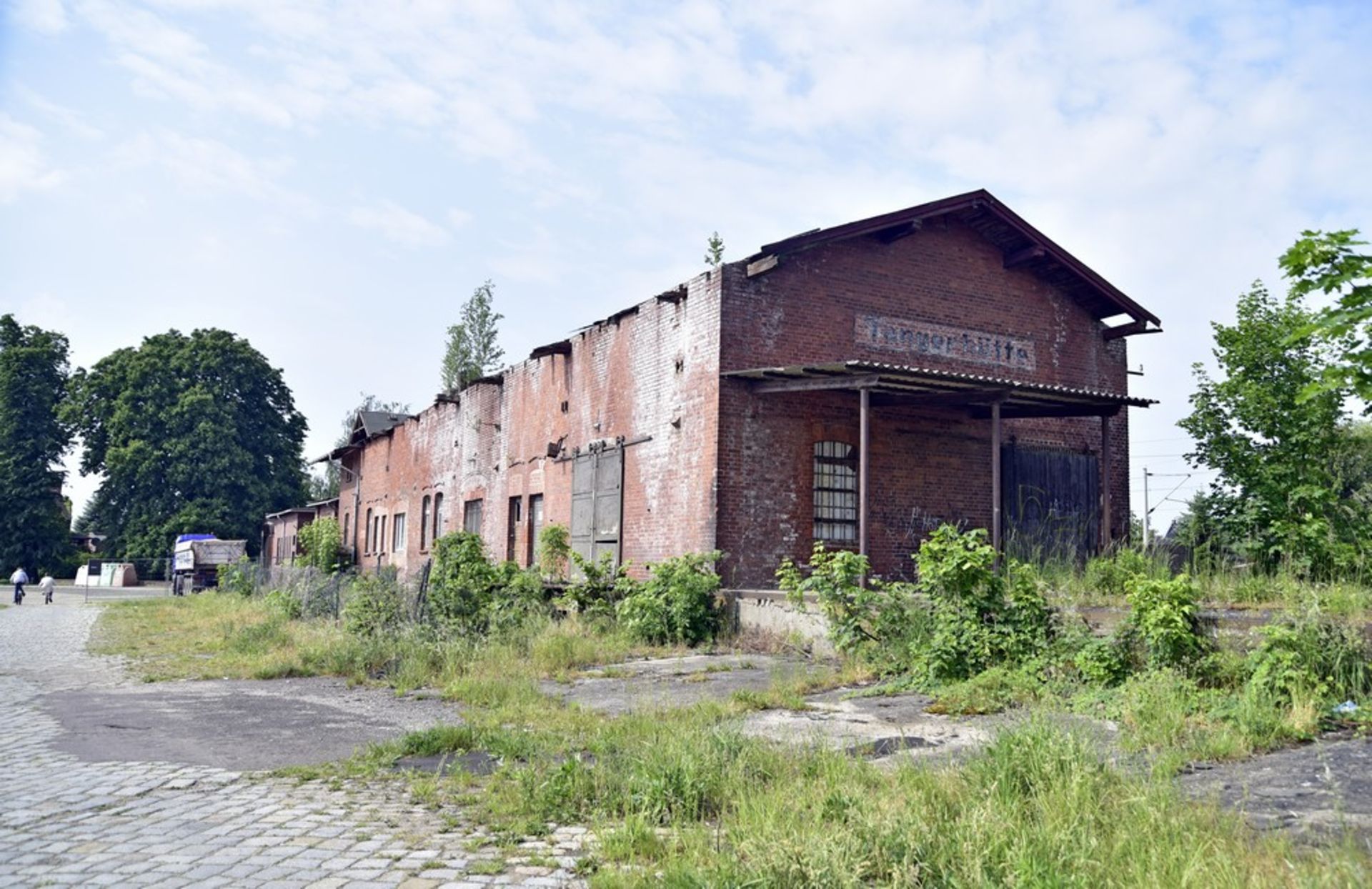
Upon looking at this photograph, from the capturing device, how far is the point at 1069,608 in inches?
362

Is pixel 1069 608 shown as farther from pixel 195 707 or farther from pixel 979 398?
pixel 195 707

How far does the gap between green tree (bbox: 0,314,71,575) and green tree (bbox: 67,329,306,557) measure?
1730 mm

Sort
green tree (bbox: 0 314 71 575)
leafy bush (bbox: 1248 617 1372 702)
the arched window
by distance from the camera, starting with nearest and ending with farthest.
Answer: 1. leafy bush (bbox: 1248 617 1372 702)
2. the arched window
3. green tree (bbox: 0 314 71 575)

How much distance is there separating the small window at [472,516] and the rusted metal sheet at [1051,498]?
13.0m

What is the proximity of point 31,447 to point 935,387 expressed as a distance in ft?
167

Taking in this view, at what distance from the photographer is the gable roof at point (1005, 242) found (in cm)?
1580

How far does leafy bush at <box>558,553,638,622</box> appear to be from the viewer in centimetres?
1497

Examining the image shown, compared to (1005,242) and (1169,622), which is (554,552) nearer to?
(1005,242)

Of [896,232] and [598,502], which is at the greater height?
[896,232]

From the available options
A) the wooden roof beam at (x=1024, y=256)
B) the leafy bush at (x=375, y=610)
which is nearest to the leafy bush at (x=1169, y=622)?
the leafy bush at (x=375, y=610)

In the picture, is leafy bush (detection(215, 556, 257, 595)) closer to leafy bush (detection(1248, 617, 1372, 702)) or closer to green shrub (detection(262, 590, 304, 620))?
green shrub (detection(262, 590, 304, 620))

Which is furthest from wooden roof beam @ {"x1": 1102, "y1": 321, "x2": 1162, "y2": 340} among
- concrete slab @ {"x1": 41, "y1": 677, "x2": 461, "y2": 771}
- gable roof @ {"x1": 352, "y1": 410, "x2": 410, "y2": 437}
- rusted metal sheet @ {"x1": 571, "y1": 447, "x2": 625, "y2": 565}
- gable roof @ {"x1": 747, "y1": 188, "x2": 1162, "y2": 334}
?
gable roof @ {"x1": 352, "y1": 410, "x2": 410, "y2": 437}

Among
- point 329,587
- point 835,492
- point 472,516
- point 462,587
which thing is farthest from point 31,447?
point 835,492

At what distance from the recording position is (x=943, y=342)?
55.9ft
